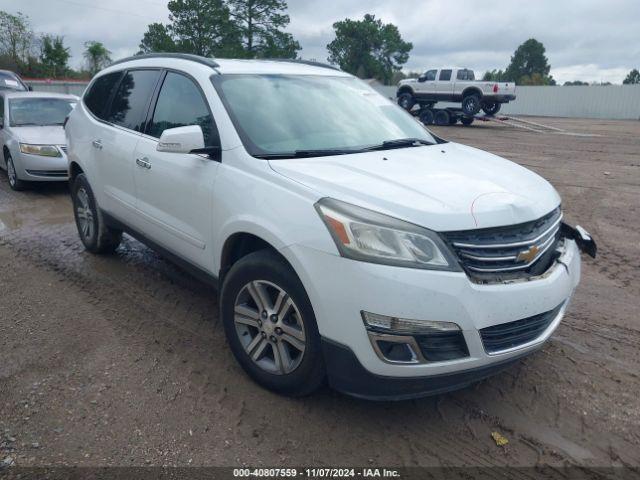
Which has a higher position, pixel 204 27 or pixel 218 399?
pixel 204 27

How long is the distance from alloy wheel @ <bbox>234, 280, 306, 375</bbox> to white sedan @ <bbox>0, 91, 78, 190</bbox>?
6743mm

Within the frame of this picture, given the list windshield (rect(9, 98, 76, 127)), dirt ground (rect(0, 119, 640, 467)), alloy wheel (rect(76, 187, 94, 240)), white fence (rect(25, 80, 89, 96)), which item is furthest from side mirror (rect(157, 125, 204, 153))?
white fence (rect(25, 80, 89, 96))

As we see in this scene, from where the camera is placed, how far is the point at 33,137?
28.8 feet

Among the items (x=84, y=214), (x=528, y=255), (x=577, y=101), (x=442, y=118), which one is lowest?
(x=442, y=118)

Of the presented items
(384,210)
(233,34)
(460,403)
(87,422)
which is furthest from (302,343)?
(233,34)

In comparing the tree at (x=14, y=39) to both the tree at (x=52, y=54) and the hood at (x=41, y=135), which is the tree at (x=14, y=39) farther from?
the hood at (x=41, y=135)

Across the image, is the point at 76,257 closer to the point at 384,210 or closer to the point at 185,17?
the point at 384,210

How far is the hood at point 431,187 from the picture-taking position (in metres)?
2.65

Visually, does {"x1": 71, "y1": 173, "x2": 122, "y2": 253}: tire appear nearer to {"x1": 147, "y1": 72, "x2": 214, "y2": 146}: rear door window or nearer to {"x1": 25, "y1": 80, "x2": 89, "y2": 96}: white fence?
{"x1": 147, "y1": 72, "x2": 214, "y2": 146}: rear door window

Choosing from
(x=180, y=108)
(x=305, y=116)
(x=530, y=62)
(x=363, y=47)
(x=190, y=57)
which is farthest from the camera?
(x=530, y=62)

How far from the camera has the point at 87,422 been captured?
292 cm

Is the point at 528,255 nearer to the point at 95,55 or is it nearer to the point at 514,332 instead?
the point at 514,332

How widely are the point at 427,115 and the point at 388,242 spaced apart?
25.3m

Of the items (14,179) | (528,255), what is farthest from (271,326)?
(14,179)
